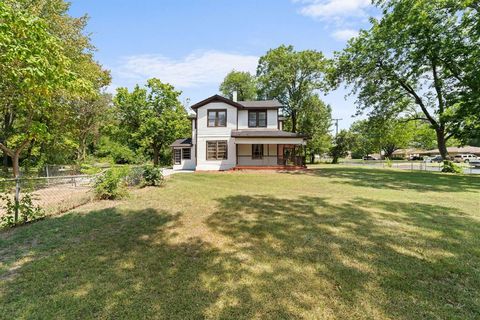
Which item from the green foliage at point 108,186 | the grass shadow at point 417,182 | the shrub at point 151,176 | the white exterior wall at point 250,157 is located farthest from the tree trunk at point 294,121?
the green foliage at point 108,186

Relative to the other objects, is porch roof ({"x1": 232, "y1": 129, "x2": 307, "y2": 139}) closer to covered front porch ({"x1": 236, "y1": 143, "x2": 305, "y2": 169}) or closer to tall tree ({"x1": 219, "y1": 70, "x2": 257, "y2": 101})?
covered front porch ({"x1": 236, "y1": 143, "x2": 305, "y2": 169})

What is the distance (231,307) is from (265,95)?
118ft

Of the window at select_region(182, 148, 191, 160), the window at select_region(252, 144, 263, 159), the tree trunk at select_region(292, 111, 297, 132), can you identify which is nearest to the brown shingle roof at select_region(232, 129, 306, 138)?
the window at select_region(252, 144, 263, 159)

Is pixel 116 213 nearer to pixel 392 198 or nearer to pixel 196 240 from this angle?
pixel 196 240

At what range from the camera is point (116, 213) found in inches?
280

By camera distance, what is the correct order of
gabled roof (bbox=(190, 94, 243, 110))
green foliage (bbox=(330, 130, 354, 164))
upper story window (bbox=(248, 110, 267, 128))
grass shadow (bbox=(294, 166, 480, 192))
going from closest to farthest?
1. grass shadow (bbox=(294, 166, 480, 192))
2. gabled roof (bbox=(190, 94, 243, 110))
3. upper story window (bbox=(248, 110, 267, 128))
4. green foliage (bbox=(330, 130, 354, 164))

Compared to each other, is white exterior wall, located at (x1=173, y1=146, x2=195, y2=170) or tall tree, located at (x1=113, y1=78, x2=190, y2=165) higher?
tall tree, located at (x1=113, y1=78, x2=190, y2=165)

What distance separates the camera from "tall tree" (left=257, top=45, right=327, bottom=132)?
33.2 metres

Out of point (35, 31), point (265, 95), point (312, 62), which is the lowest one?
point (35, 31)

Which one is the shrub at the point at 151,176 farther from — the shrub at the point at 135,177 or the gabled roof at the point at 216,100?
the gabled roof at the point at 216,100

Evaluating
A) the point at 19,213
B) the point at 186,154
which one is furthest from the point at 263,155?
the point at 19,213

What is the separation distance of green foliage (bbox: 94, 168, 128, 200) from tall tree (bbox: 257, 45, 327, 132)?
97.1ft

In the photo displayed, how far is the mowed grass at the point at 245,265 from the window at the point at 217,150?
576 inches

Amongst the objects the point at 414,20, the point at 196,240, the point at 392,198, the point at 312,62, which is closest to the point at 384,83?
the point at 414,20
